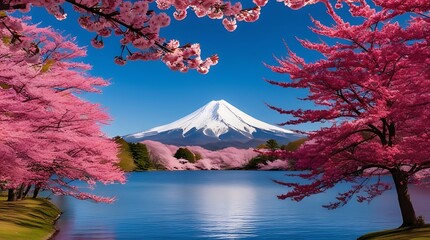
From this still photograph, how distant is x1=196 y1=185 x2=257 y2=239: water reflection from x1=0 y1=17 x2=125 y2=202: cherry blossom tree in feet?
20.7

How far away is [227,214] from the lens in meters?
35.5

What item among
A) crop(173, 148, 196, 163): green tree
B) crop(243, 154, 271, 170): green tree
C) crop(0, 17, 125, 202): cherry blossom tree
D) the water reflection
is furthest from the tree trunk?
crop(173, 148, 196, 163): green tree

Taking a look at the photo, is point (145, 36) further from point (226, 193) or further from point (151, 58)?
point (226, 193)

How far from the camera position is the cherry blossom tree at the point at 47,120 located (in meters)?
17.7

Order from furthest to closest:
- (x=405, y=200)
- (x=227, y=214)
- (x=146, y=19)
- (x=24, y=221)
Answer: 1. (x=227, y=214)
2. (x=24, y=221)
3. (x=405, y=200)
4. (x=146, y=19)

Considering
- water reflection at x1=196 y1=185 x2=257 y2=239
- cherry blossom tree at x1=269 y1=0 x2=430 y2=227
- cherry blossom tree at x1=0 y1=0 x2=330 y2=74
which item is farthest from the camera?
water reflection at x1=196 y1=185 x2=257 y2=239

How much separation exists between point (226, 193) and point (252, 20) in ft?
157

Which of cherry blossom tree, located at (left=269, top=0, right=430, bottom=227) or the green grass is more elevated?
cherry blossom tree, located at (left=269, top=0, right=430, bottom=227)

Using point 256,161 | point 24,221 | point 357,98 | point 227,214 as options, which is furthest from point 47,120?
point 256,161

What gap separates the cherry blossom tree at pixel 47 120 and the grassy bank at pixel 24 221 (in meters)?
1.70

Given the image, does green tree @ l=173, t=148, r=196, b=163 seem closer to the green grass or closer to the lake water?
the lake water

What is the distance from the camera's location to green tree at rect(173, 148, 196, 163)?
12775 cm

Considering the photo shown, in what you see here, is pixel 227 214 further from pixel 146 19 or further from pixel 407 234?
pixel 146 19

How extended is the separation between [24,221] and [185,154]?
105 meters
